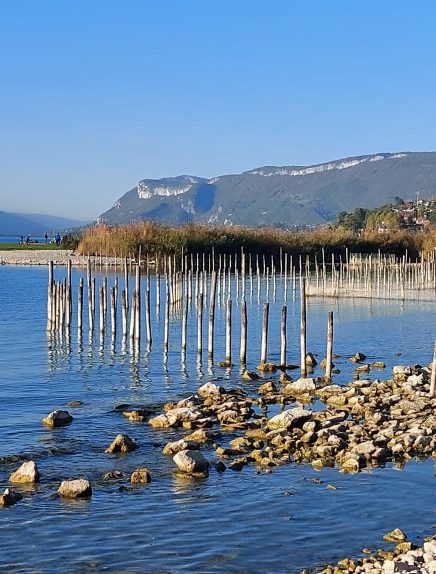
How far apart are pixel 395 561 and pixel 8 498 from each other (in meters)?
7.02

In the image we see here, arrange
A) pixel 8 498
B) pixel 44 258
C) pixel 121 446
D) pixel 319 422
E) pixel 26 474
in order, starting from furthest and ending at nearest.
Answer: pixel 44 258, pixel 319 422, pixel 121 446, pixel 26 474, pixel 8 498

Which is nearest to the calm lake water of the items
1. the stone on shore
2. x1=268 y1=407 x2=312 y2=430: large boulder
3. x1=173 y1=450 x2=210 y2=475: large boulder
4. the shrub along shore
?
the stone on shore

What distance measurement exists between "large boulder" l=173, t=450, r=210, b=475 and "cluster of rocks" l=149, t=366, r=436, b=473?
11 centimetres

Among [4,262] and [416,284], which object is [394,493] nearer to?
[416,284]

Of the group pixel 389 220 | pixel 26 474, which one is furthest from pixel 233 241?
pixel 26 474

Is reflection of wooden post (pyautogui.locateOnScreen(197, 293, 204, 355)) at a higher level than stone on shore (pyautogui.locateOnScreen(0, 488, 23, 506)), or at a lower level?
higher

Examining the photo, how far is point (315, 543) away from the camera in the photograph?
45.3 feet

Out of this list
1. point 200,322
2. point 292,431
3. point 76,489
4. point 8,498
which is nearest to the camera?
point 8,498

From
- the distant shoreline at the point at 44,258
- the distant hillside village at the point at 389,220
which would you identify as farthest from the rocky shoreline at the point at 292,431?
the distant hillside village at the point at 389,220

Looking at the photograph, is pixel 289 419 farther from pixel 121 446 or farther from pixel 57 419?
pixel 57 419

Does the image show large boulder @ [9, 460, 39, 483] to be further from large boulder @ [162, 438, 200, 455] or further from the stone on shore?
large boulder @ [162, 438, 200, 455]

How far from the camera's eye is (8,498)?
15492 mm

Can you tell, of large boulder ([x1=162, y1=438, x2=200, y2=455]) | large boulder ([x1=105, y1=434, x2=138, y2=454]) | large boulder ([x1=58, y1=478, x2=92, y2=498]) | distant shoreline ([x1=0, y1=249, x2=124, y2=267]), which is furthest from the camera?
distant shoreline ([x1=0, y1=249, x2=124, y2=267])

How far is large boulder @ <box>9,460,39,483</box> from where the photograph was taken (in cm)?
1683
